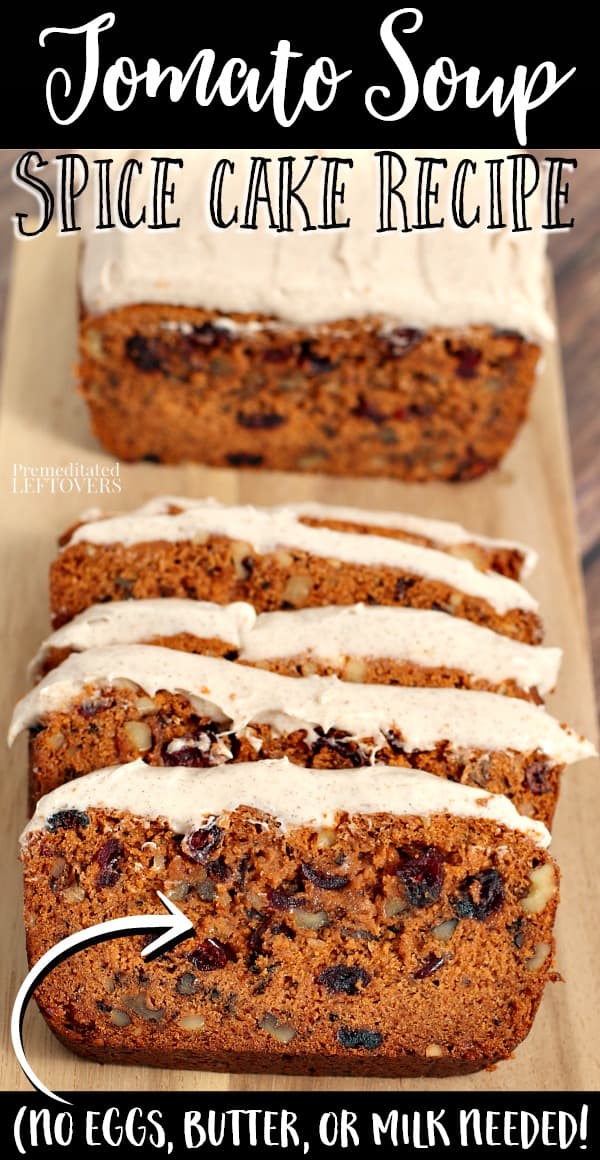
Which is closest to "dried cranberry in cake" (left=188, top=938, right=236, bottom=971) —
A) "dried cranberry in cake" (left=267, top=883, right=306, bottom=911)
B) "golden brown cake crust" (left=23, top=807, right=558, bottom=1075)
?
"golden brown cake crust" (left=23, top=807, right=558, bottom=1075)

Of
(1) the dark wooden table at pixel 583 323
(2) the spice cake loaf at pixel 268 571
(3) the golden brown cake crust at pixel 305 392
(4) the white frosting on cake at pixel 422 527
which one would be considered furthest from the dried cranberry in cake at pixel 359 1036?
(3) the golden brown cake crust at pixel 305 392

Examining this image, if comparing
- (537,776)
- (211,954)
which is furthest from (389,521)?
(211,954)

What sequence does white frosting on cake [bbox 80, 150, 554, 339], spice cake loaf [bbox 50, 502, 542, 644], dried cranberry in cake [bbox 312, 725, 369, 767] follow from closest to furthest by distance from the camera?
dried cranberry in cake [bbox 312, 725, 369, 767], spice cake loaf [bbox 50, 502, 542, 644], white frosting on cake [bbox 80, 150, 554, 339]

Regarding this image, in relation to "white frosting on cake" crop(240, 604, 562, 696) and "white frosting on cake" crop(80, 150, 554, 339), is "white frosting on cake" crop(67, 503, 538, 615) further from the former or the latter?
"white frosting on cake" crop(80, 150, 554, 339)

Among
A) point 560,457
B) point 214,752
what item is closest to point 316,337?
point 560,457

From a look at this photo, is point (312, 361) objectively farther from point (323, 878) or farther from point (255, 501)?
point (323, 878)

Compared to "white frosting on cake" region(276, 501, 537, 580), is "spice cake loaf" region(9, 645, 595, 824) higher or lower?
lower
